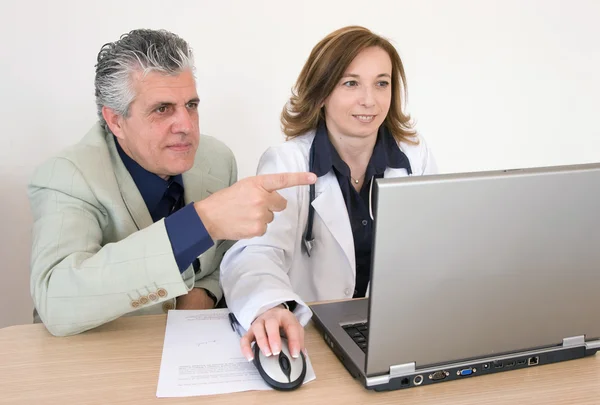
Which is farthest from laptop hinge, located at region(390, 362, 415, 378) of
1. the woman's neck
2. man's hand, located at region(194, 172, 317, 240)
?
the woman's neck

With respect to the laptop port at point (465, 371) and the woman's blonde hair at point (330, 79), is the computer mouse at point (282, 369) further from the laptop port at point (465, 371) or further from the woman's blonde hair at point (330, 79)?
the woman's blonde hair at point (330, 79)

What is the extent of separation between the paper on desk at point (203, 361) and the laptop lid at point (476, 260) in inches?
9.1

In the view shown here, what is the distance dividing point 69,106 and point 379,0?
56.2 inches

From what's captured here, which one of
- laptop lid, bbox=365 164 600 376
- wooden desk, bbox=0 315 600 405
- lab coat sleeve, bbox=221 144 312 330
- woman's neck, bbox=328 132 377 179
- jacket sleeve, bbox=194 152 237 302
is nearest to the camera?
laptop lid, bbox=365 164 600 376

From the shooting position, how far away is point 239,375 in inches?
38.2

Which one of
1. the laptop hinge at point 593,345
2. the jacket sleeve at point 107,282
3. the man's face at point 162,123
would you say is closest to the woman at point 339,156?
the man's face at point 162,123

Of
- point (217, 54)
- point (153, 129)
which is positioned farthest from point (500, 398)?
point (217, 54)

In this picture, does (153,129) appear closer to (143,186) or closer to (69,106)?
(143,186)

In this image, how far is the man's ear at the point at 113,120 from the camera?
4.88 feet

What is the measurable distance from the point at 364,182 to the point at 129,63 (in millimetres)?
793

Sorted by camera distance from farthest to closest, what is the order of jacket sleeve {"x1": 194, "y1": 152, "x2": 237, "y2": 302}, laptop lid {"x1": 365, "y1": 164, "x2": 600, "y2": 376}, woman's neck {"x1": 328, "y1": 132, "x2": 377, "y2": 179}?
1. woman's neck {"x1": 328, "y1": 132, "x2": 377, "y2": 179}
2. jacket sleeve {"x1": 194, "y1": 152, "x2": 237, "y2": 302}
3. laptop lid {"x1": 365, "y1": 164, "x2": 600, "y2": 376}

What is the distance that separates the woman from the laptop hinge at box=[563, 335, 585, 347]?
0.70 m

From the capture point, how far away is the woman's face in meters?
1.71

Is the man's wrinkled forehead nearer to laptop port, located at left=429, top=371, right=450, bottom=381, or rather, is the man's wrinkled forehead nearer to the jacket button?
the jacket button
